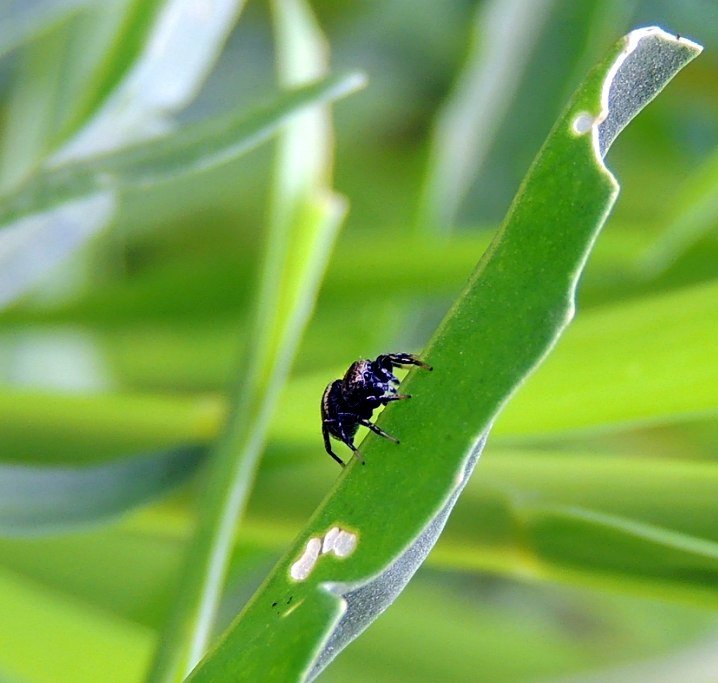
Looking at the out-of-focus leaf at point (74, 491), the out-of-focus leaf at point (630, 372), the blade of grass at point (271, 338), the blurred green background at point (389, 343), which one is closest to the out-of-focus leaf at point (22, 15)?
the blurred green background at point (389, 343)

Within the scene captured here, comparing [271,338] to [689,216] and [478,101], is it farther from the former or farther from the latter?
[478,101]

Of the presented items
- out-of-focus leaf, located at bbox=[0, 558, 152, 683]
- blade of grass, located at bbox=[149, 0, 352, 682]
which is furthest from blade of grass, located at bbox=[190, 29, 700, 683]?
out-of-focus leaf, located at bbox=[0, 558, 152, 683]

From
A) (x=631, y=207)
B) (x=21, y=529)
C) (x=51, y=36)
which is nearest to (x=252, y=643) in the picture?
(x=21, y=529)

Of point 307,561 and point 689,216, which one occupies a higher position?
point 689,216

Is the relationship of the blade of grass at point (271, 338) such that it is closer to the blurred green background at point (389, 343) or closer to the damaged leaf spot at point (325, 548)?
the blurred green background at point (389, 343)

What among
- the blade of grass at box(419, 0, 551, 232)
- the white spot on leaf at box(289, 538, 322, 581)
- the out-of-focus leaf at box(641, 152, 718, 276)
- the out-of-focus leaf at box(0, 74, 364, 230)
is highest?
the blade of grass at box(419, 0, 551, 232)

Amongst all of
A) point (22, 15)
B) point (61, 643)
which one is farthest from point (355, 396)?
point (22, 15)

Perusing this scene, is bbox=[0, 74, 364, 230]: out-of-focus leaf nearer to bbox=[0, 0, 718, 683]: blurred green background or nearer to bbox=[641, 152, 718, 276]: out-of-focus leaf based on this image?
bbox=[0, 0, 718, 683]: blurred green background
